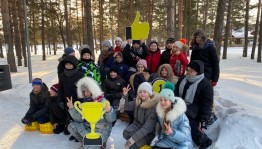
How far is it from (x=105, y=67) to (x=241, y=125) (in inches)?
141

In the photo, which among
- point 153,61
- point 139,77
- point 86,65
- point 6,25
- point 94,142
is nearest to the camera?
point 94,142

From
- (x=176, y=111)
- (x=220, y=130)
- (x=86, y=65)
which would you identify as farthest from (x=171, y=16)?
(x=176, y=111)

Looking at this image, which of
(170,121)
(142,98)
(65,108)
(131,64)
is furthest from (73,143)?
(131,64)

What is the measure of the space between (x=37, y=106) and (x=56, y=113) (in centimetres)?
55

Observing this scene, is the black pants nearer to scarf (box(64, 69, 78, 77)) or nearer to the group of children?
the group of children

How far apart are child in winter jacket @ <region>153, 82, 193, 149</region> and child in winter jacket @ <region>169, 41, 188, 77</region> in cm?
179

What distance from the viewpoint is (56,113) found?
16.1 feet

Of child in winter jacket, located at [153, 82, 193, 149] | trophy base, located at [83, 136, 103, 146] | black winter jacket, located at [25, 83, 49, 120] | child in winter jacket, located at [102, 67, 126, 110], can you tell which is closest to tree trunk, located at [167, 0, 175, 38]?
child in winter jacket, located at [102, 67, 126, 110]

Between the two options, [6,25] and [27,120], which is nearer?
[27,120]

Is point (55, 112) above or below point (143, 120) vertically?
below

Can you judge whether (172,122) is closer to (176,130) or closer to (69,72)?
(176,130)

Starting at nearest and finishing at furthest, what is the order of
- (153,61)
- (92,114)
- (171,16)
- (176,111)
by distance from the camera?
(176,111) → (92,114) → (153,61) → (171,16)

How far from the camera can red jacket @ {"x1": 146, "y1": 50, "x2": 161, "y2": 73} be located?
5672mm

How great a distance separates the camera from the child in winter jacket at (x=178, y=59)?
16.8 feet
